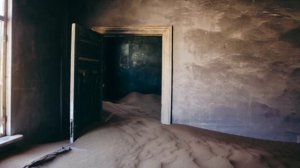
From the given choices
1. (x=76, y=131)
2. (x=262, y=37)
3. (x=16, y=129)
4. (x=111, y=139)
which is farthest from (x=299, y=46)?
(x=16, y=129)

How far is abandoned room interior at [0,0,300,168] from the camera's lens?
4219mm

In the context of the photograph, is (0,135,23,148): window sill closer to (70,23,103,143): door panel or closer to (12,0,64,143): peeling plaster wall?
(12,0,64,143): peeling plaster wall

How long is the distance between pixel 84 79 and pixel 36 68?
773 millimetres

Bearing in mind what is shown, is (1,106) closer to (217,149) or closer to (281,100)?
(217,149)

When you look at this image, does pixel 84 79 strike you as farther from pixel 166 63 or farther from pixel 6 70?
pixel 166 63

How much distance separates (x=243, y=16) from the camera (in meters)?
5.02

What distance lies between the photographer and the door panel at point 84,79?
171 inches

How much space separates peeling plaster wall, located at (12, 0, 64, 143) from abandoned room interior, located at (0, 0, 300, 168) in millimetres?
16

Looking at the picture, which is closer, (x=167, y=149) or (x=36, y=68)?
(x=167, y=149)

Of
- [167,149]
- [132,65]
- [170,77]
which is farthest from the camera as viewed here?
[132,65]

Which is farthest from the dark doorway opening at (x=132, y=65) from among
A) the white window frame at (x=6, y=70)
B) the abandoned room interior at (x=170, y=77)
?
the white window frame at (x=6, y=70)

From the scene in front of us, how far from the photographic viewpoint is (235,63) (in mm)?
5047

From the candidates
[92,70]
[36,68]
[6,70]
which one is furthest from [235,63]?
[6,70]

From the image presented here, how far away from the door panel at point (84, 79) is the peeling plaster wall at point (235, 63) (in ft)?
3.21
